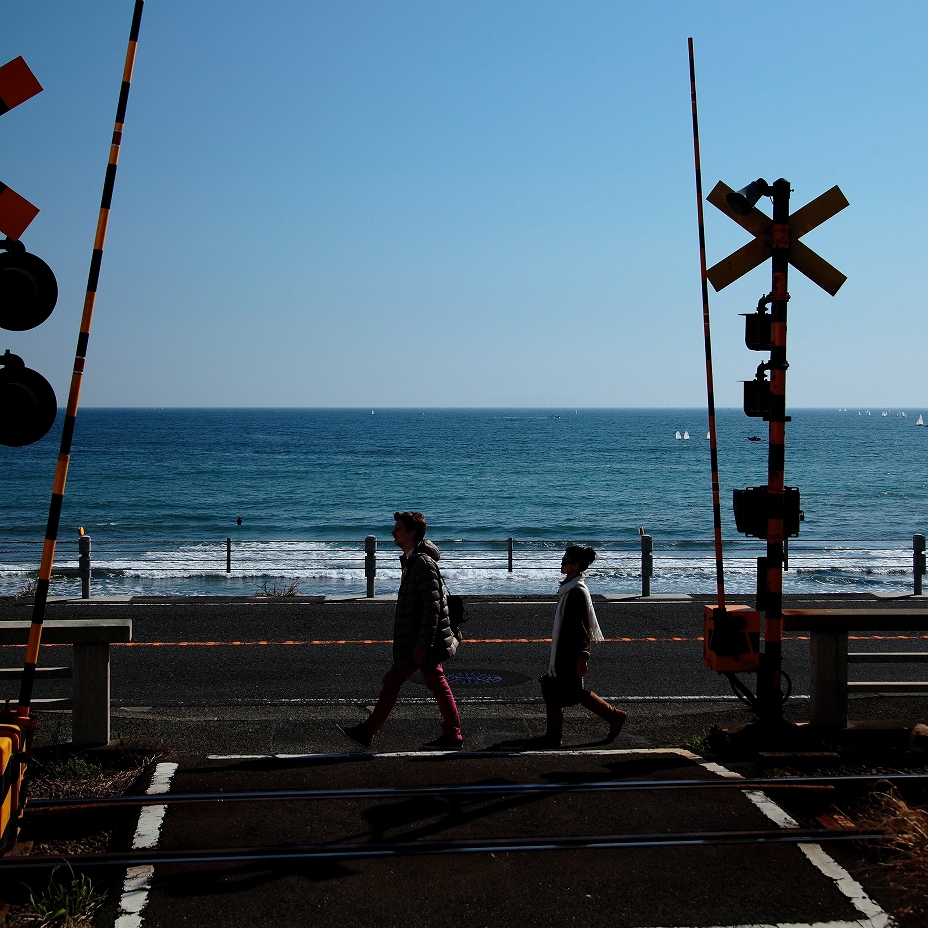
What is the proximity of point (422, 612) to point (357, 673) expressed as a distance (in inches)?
169

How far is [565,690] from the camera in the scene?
7.35 meters

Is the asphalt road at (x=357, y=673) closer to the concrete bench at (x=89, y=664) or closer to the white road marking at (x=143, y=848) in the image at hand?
the concrete bench at (x=89, y=664)

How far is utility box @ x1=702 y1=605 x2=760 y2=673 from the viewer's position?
6852 millimetres

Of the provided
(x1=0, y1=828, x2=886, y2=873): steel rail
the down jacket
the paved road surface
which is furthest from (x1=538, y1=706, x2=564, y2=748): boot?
(x1=0, y1=828, x2=886, y2=873): steel rail

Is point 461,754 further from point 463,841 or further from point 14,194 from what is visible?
point 14,194

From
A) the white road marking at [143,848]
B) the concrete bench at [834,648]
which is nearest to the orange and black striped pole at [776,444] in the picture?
the concrete bench at [834,648]

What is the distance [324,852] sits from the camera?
187 inches

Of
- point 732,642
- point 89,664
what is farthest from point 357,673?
point 732,642

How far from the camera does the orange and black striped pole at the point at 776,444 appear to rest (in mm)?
6664

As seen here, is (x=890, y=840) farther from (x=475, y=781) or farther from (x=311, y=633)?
(x=311, y=633)

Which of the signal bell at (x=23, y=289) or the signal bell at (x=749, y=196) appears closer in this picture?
the signal bell at (x=23, y=289)

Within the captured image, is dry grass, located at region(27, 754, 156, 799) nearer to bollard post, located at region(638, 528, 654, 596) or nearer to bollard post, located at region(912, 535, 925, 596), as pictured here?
bollard post, located at region(638, 528, 654, 596)

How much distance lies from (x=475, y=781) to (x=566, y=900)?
5.42 ft

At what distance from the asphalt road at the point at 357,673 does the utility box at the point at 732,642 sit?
1245mm
